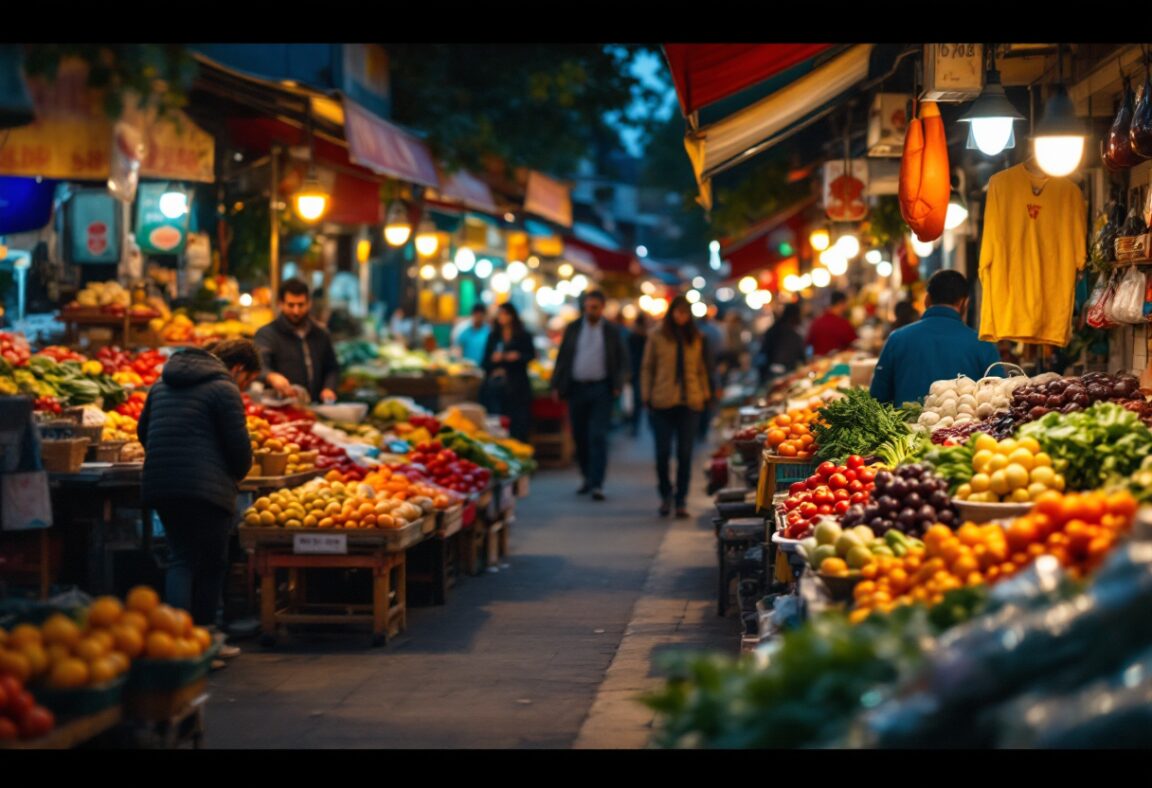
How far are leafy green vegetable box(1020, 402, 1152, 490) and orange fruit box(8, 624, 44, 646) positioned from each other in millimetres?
4157

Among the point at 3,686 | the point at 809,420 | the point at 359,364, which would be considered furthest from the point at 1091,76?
the point at 359,364

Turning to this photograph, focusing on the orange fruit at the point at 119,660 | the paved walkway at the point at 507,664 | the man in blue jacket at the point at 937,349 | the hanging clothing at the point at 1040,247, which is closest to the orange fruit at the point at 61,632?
the orange fruit at the point at 119,660

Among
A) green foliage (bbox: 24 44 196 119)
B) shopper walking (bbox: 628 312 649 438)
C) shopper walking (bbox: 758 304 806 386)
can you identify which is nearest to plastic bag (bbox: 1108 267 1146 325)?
green foliage (bbox: 24 44 196 119)

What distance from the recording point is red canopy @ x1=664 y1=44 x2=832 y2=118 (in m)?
9.76

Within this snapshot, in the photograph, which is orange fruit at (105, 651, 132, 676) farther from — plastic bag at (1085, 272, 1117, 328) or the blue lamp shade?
the blue lamp shade

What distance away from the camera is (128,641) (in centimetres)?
553

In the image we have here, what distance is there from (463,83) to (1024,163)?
629 inches

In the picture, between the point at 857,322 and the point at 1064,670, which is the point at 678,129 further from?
the point at 1064,670

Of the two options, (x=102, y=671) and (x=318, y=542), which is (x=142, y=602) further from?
(x=318, y=542)

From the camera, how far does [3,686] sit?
4922 mm

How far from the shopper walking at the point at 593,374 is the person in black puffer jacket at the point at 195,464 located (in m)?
8.87

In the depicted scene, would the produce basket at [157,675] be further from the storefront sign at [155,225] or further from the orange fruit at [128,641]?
the storefront sign at [155,225]

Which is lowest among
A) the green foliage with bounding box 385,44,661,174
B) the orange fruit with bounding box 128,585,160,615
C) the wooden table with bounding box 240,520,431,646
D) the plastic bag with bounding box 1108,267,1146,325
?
the wooden table with bounding box 240,520,431,646

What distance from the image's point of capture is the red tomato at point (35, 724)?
16.0ft
